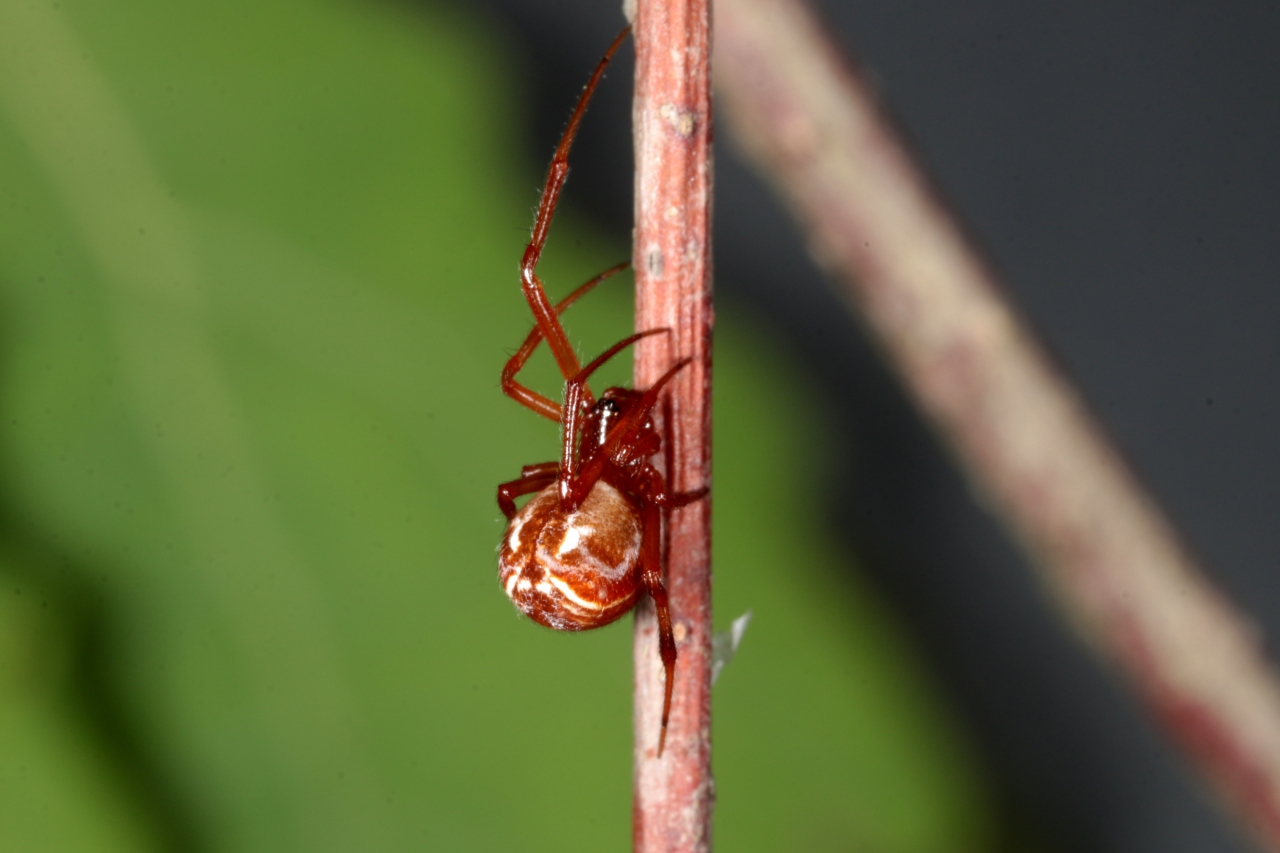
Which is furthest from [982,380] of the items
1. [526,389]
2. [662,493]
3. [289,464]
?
[289,464]

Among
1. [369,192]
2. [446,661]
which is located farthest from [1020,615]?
[369,192]

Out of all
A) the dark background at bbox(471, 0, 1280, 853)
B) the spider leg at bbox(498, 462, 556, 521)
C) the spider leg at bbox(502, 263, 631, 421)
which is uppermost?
the dark background at bbox(471, 0, 1280, 853)

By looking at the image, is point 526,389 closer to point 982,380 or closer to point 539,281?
point 539,281

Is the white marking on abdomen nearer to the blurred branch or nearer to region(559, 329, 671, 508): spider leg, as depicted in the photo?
region(559, 329, 671, 508): spider leg

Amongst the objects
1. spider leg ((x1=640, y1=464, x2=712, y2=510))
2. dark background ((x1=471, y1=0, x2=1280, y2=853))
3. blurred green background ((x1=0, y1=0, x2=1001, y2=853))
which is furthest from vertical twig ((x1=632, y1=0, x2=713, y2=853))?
dark background ((x1=471, y1=0, x2=1280, y2=853))

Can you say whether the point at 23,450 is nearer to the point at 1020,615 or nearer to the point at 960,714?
the point at 960,714

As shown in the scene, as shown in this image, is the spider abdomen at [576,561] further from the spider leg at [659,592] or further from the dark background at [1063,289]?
the dark background at [1063,289]
